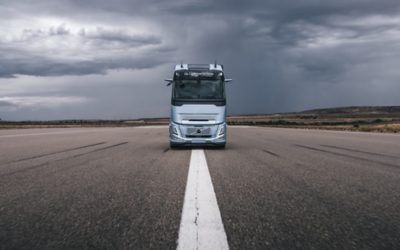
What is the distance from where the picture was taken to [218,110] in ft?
50.3

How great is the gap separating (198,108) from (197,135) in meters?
0.93

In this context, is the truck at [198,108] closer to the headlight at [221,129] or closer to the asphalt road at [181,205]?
the headlight at [221,129]

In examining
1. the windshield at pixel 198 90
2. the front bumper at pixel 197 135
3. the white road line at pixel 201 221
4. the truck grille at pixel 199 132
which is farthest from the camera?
the windshield at pixel 198 90

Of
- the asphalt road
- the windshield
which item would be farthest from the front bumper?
the asphalt road

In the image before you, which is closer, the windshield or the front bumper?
the front bumper

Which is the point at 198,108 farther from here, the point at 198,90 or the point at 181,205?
the point at 181,205

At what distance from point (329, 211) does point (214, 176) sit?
306 centimetres

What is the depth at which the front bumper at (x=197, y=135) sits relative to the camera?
14953 mm

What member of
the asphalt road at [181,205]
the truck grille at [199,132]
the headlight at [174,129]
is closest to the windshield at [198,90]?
the headlight at [174,129]

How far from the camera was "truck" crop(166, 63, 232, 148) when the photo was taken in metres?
15.0

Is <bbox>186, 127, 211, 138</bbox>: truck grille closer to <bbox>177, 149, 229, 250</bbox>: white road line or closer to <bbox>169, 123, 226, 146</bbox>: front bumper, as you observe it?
<bbox>169, 123, 226, 146</bbox>: front bumper

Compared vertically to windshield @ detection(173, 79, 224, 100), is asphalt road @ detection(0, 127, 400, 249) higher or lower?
lower

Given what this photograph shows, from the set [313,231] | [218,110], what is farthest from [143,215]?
[218,110]

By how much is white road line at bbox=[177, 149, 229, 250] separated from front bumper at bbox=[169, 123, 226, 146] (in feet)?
28.0
